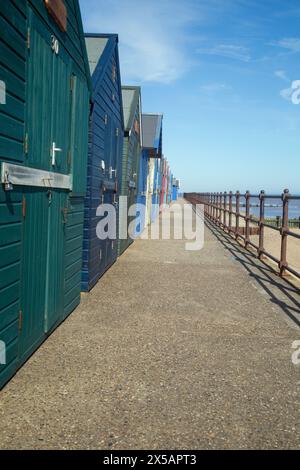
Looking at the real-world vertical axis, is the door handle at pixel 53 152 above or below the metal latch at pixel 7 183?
above

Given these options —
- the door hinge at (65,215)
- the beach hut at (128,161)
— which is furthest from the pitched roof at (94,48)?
the door hinge at (65,215)

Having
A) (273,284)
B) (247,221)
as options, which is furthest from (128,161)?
(273,284)

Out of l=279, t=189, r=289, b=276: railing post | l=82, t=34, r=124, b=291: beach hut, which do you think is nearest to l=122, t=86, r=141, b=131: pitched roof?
Result: l=82, t=34, r=124, b=291: beach hut

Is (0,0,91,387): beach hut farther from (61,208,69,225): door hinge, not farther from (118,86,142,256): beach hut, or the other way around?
(118,86,142,256): beach hut

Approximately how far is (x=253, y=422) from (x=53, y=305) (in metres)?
2.41

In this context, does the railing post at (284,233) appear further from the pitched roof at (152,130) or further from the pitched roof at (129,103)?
the pitched roof at (152,130)

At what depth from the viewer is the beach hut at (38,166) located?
127 inches

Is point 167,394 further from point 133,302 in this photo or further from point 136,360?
point 133,302

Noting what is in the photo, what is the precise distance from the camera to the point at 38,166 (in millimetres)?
3863

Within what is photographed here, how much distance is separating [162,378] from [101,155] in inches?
176

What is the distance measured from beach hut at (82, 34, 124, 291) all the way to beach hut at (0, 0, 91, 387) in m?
1.01

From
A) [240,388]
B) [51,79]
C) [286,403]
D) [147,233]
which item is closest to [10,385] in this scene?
[240,388]

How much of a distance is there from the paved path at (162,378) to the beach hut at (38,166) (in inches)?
14.4

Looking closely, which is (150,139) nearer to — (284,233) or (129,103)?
(129,103)
